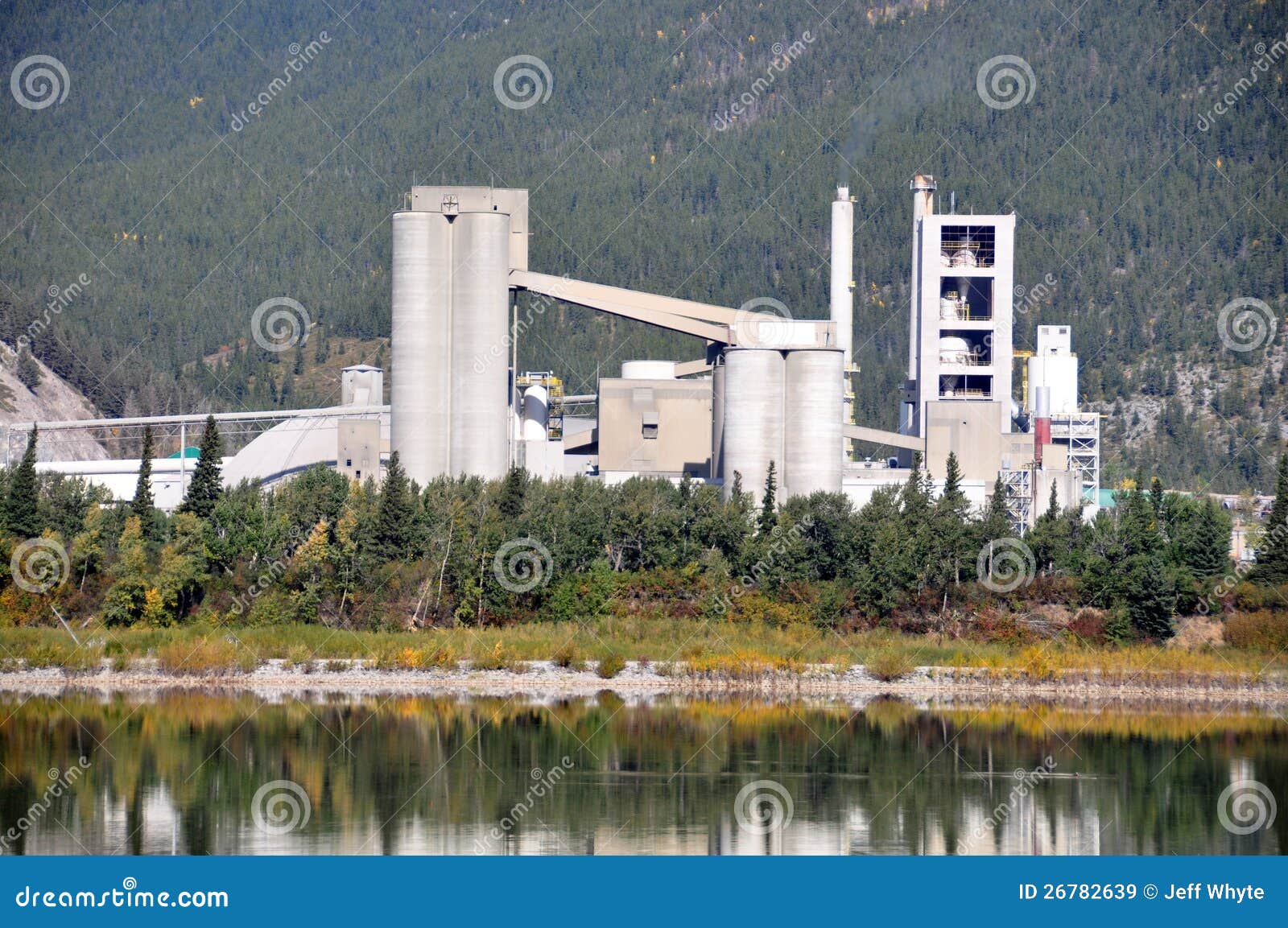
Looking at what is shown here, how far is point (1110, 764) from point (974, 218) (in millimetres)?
49822

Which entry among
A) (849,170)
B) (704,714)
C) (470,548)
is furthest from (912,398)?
(849,170)

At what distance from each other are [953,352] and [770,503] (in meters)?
23.7

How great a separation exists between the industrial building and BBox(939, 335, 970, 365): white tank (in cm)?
5

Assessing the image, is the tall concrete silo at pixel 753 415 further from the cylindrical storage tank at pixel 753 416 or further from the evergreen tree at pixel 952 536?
the evergreen tree at pixel 952 536

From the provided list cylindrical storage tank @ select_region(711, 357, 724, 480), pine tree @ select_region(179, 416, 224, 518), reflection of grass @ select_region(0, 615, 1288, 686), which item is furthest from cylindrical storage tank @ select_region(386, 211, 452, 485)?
reflection of grass @ select_region(0, 615, 1288, 686)

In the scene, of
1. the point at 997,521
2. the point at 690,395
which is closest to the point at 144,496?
the point at 690,395

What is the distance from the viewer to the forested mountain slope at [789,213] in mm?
151750

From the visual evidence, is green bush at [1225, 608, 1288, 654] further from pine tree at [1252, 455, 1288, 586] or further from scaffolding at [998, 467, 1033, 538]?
scaffolding at [998, 467, 1033, 538]

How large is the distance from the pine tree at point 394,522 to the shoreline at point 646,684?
23.4ft

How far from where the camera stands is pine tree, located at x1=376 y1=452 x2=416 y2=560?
217 ft

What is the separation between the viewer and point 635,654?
6109 centimetres

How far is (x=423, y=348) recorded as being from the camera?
7412 centimetres

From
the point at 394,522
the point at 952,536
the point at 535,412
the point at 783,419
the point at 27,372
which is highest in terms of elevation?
the point at 27,372

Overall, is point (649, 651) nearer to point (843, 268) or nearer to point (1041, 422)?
point (1041, 422)
